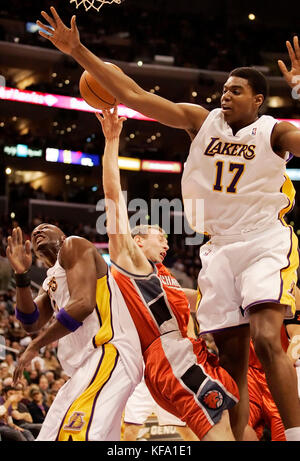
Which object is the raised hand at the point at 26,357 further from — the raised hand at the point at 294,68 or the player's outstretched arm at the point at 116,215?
the raised hand at the point at 294,68

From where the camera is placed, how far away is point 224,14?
1112 inches

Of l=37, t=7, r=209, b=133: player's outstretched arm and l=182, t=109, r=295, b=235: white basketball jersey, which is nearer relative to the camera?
l=37, t=7, r=209, b=133: player's outstretched arm

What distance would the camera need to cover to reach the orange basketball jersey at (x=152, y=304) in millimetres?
3998

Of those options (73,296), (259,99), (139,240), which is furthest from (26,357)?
(259,99)

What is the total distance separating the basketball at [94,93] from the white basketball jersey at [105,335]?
1182mm

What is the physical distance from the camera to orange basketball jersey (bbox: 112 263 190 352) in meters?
4.00

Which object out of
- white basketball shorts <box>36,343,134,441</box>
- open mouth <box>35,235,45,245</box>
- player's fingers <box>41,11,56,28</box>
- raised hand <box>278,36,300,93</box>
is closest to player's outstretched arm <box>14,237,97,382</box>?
white basketball shorts <box>36,343,134,441</box>

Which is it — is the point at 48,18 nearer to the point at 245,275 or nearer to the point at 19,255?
the point at 19,255

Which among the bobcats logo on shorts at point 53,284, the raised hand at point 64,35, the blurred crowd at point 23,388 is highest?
the raised hand at point 64,35

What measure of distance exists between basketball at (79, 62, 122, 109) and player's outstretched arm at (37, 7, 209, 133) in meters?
0.61

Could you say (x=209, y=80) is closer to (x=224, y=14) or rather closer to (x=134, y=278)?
(x=224, y=14)

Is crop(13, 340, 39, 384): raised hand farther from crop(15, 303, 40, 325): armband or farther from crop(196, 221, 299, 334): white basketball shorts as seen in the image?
crop(196, 221, 299, 334): white basketball shorts

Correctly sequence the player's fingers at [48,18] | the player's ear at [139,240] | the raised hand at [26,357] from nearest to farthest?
1. the player's fingers at [48,18]
2. the raised hand at [26,357]
3. the player's ear at [139,240]

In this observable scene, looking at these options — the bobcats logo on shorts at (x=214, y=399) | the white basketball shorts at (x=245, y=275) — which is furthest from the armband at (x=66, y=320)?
the bobcats logo on shorts at (x=214, y=399)
